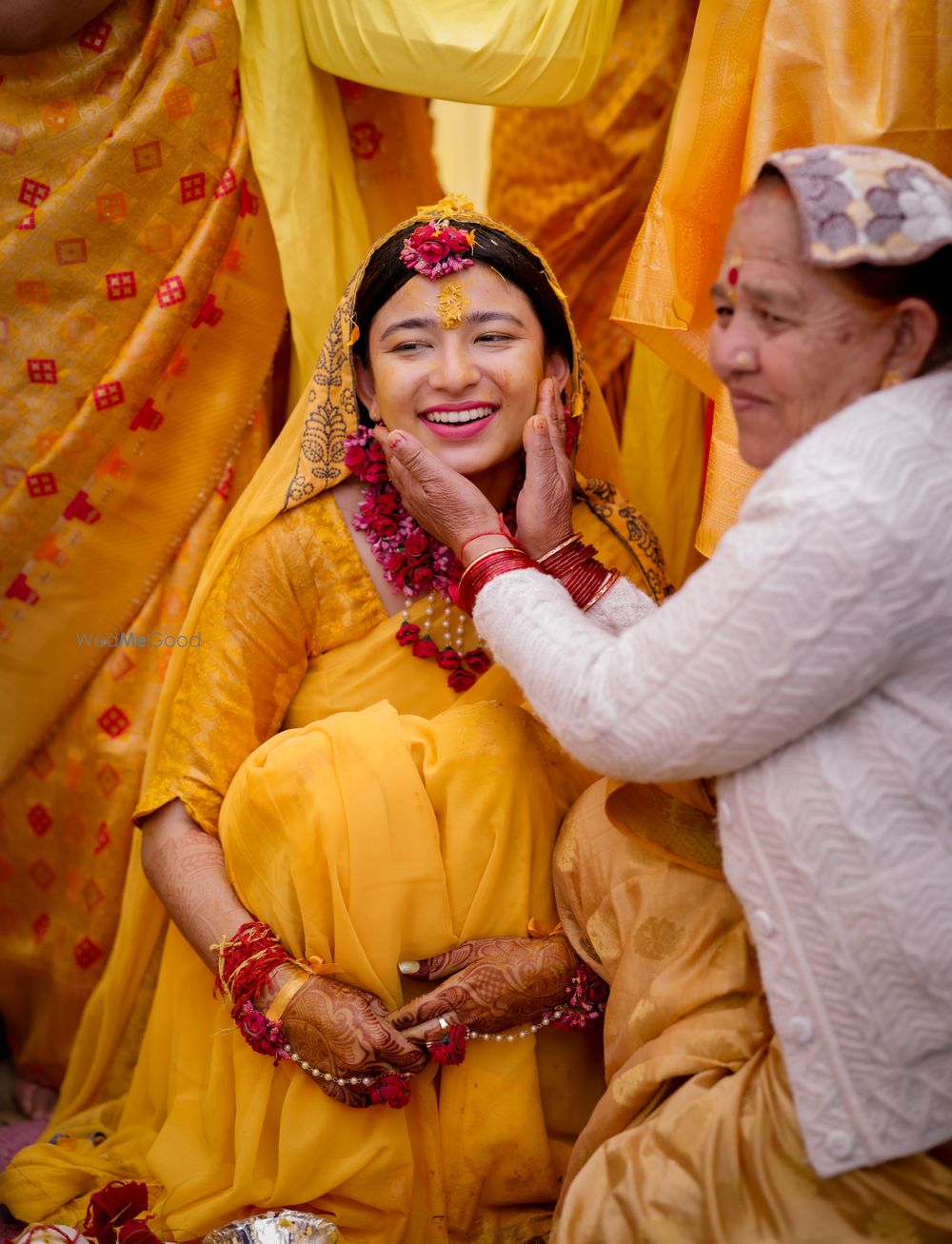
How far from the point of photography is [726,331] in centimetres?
187

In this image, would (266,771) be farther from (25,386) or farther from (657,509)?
(657,509)

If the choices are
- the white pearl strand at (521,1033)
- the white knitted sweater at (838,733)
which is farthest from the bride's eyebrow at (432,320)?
the white pearl strand at (521,1033)

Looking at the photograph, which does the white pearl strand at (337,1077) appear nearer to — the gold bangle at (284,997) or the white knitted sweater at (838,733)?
the gold bangle at (284,997)

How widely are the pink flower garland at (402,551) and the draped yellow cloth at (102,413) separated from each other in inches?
23.6

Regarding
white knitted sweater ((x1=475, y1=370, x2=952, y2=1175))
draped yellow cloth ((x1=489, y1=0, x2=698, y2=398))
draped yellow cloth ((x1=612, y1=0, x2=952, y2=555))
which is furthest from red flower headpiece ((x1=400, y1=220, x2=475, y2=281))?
white knitted sweater ((x1=475, y1=370, x2=952, y2=1175))

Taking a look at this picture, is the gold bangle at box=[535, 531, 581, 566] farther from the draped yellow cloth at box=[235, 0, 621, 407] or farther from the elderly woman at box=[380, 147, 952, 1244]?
the draped yellow cloth at box=[235, 0, 621, 407]

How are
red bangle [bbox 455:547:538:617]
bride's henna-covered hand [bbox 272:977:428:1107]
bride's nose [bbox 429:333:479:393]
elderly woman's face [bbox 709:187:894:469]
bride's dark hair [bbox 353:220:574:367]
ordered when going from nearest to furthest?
elderly woman's face [bbox 709:187:894:469] → red bangle [bbox 455:547:538:617] → bride's henna-covered hand [bbox 272:977:428:1107] → bride's nose [bbox 429:333:479:393] → bride's dark hair [bbox 353:220:574:367]

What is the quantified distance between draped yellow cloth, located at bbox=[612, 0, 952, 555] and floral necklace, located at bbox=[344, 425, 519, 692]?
50cm

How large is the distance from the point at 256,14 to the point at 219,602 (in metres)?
1.40

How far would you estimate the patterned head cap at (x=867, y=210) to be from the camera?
169 centimetres

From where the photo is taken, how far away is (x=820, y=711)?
170 cm

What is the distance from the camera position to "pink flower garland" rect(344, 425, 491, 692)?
279cm

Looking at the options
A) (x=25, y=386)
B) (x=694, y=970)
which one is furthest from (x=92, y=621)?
(x=694, y=970)

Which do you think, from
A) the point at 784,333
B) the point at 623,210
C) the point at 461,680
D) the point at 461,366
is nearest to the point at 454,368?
the point at 461,366
